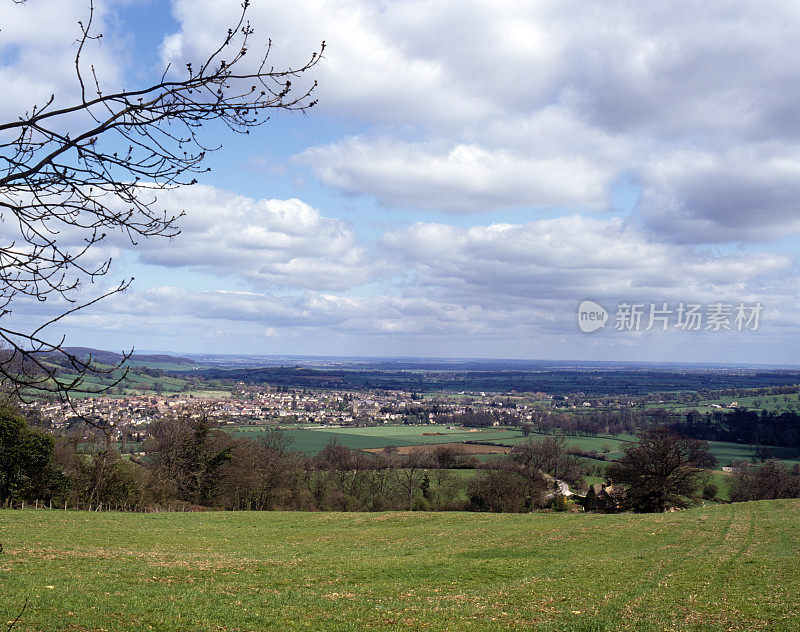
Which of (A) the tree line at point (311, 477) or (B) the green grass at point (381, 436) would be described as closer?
(A) the tree line at point (311, 477)

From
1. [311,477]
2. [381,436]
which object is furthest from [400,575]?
[381,436]

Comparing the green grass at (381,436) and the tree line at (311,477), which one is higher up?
the tree line at (311,477)

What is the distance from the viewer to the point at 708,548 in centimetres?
2045

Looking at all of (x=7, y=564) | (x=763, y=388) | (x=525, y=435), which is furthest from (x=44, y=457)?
(x=763, y=388)

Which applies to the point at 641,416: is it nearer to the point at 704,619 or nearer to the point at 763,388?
the point at 763,388

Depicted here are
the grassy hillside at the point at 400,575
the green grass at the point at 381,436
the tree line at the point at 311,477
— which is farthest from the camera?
the green grass at the point at 381,436

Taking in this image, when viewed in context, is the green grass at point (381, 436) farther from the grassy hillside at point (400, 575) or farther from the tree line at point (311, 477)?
the grassy hillside at point (400, 575)

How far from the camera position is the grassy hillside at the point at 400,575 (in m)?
10.3

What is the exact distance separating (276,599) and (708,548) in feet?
55.3

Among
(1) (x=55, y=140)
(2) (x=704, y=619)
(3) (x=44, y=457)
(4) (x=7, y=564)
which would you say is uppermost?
(1) (x=55, y=140)

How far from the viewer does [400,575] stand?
616 inches

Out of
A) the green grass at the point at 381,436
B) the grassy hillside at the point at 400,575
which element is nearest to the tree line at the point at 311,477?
the grassy hillside at the point at 400,575

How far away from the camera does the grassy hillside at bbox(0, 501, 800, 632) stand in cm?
1027

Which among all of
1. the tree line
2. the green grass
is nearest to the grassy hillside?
the tree line
